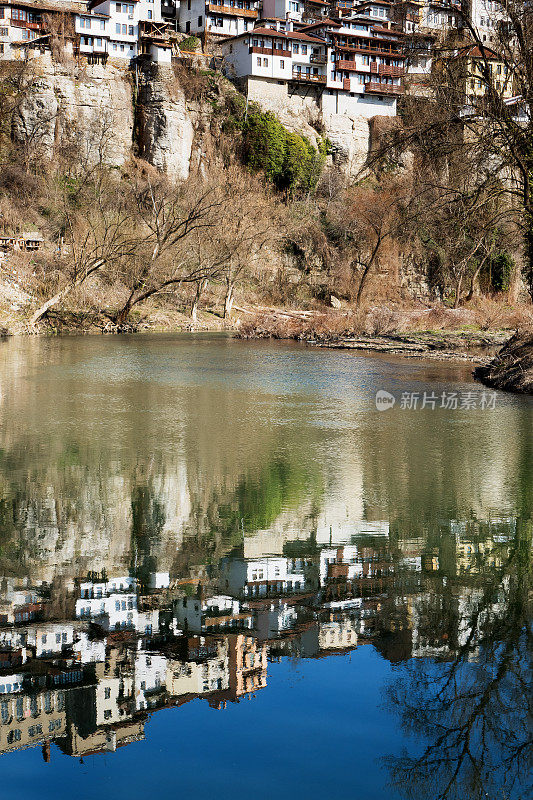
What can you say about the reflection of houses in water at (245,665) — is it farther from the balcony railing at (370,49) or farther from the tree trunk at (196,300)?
the balcony railing at (370,49)

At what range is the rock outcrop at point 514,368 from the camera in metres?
22.8

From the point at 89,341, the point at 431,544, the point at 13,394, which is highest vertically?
the point at 89,341

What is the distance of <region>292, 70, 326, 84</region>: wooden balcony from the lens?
3103 inches

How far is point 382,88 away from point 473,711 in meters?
Answer: 83.8

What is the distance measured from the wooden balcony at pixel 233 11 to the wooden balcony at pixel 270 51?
6.91 meters

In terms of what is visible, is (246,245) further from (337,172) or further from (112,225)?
(337,172)

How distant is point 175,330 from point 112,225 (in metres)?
8.83

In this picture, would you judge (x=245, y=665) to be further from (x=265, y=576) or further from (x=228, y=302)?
(x=228, y=302)

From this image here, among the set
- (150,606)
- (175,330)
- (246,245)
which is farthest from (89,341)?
(150,606)

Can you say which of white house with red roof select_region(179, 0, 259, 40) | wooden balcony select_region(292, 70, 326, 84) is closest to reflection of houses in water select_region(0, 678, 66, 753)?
wooden balcony select_region(292, 70, 326, 84)

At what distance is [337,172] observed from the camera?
7662 centimetres

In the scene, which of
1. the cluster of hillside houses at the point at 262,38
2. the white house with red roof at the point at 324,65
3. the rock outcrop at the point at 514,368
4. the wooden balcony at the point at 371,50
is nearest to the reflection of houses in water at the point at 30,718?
the rock outcrop at the point at 514,368

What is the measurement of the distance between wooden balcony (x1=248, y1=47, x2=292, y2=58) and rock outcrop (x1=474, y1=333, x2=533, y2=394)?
5851cm

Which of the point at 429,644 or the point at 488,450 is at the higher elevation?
the point at 488,450
